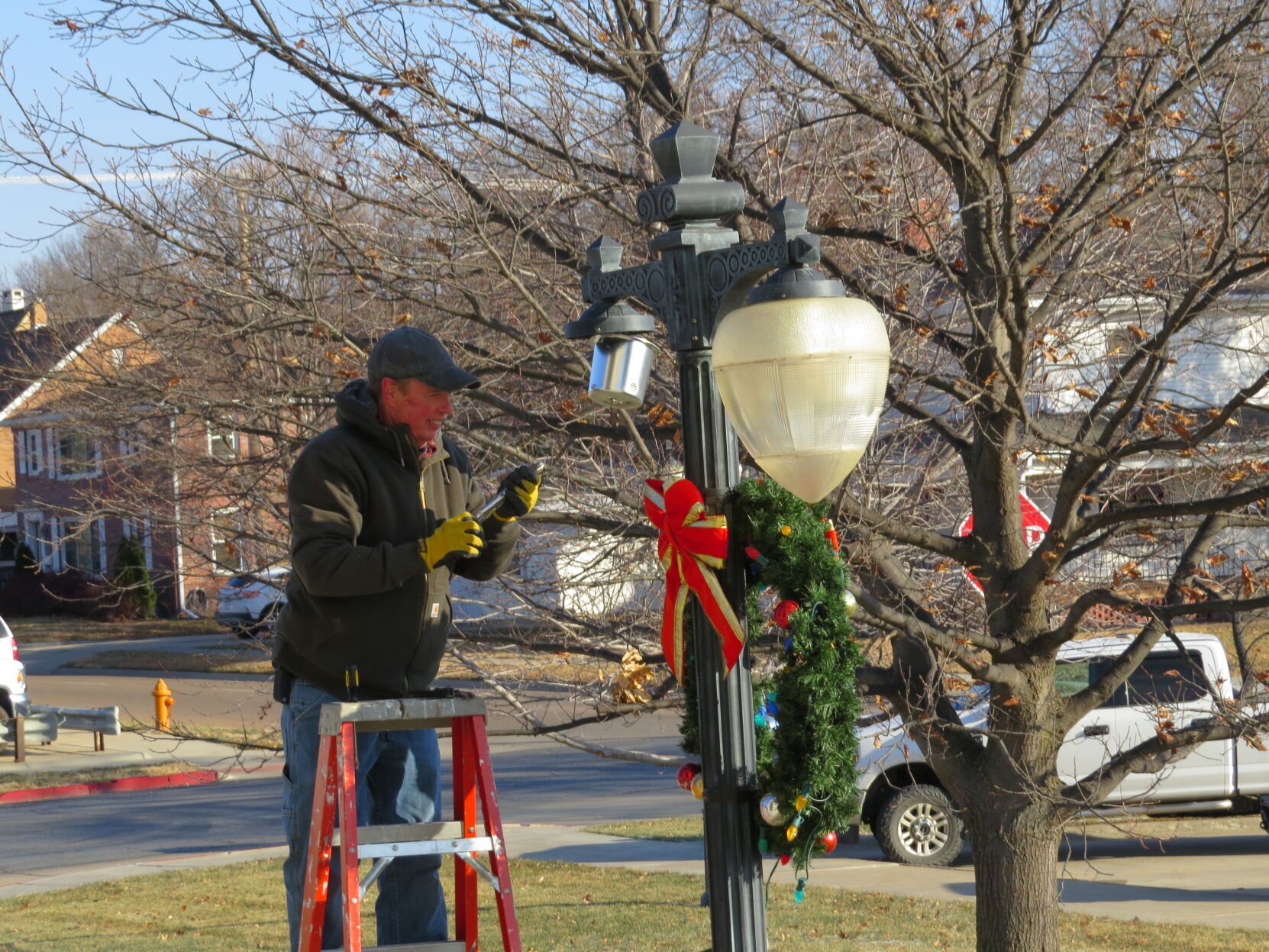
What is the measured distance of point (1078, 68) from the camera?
623 centimetres

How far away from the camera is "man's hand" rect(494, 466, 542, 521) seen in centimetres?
385

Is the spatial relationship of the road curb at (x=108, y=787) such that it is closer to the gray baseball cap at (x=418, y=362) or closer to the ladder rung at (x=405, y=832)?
the ladder rung at (x=405, y=832)

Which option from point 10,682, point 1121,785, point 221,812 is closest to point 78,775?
point 10,682

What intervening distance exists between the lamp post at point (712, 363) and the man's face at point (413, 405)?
432 mm

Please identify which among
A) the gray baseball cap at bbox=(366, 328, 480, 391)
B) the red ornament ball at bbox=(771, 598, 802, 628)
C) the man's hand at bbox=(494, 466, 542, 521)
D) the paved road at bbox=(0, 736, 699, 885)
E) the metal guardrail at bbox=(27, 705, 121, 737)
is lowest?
the paved road at bbox=(0, 736, 699, 885)

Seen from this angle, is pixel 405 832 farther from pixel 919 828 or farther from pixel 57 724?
pixel 57 724

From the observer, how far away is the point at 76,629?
3362 cm

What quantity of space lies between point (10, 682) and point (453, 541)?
1550 centimetres

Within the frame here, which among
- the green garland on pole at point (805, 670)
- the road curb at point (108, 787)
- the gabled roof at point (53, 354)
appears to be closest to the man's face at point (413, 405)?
the green garland on pole at point (805, 670)

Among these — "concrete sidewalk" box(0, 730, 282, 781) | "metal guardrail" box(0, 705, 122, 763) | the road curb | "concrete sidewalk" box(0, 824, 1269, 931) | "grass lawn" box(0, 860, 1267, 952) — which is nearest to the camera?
"grass lawn" box(0, 860, 1267, 952)

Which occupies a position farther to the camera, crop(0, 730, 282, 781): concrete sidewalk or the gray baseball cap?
crop(0, 730, 282, 781): concrete sidewalk

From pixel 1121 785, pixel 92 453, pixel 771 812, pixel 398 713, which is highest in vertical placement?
pixel 92 453

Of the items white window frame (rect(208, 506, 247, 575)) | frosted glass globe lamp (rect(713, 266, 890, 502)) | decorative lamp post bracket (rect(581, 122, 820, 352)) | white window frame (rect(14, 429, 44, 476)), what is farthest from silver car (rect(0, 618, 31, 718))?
frosted glass globe lamp (rect(713, 266, 890, 502))

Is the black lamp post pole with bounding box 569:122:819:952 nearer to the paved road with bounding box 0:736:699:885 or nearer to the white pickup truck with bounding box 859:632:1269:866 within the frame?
the white pickup truck with bounding box 859:632:1269:866
